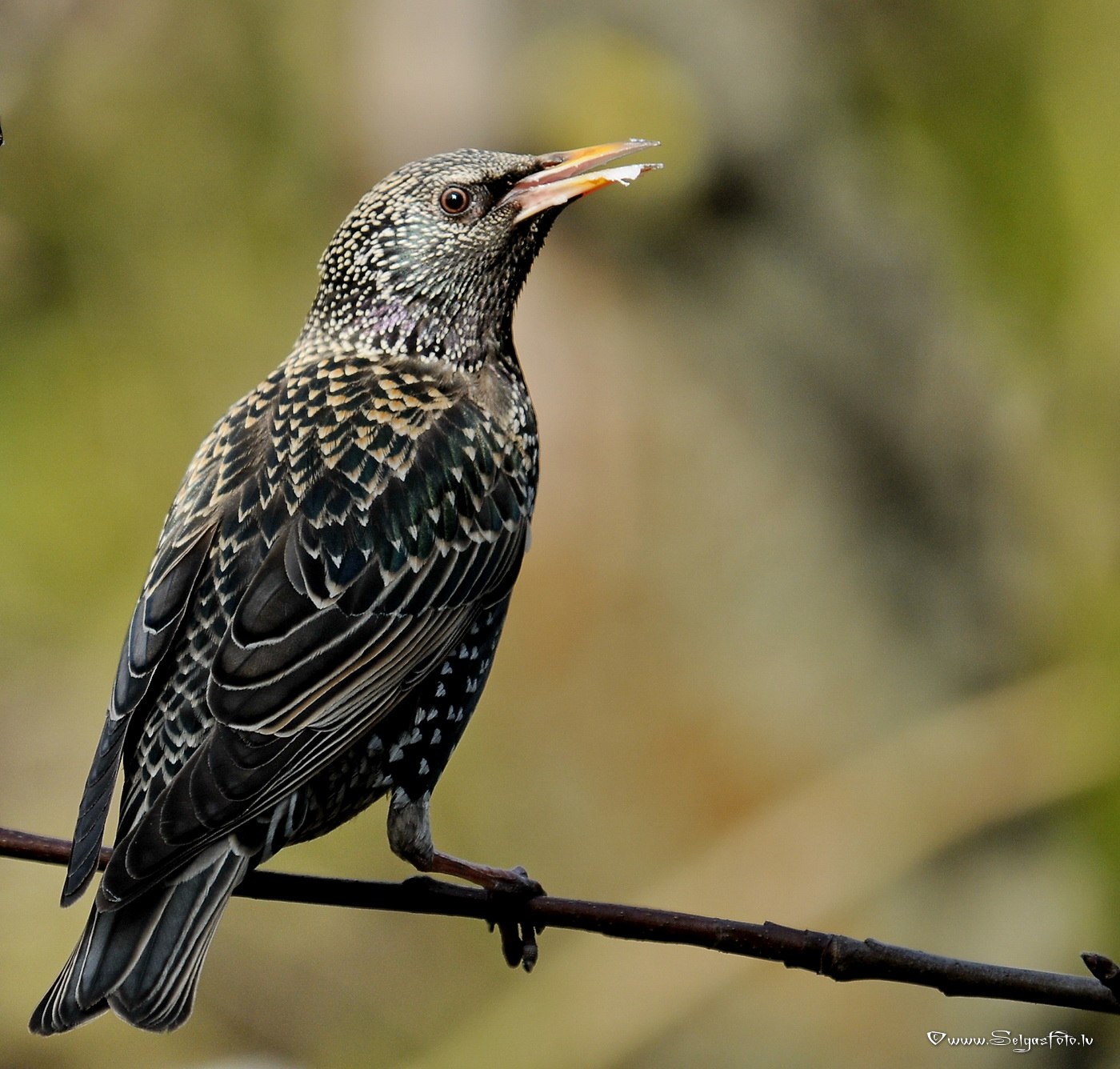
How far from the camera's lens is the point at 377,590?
350 cm

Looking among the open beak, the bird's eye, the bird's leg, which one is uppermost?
the bird's eye

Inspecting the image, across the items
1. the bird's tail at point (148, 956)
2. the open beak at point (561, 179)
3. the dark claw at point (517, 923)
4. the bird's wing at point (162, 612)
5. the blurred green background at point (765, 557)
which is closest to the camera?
the bird's tail at point (148, 956)

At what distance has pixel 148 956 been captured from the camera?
3117 millimetres

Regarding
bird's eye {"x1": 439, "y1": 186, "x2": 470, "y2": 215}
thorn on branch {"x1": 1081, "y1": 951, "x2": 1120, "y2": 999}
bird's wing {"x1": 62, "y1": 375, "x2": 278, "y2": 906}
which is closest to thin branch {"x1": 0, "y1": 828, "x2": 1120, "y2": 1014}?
thorn on branch {"x1": 1081, "y1": 951, "x2": 1120, "y2": 999}

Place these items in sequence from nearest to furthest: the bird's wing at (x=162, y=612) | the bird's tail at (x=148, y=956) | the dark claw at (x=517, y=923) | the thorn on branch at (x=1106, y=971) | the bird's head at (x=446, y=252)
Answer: the thorn on branch at (x=1106, y=971), the bird's tail at (x=148, y=956), the bird's wing at (x=162, y=612), the dark claw at (x=517, y=923), the bird's head at (x=446, y=252)

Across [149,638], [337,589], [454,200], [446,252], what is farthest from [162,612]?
[454,200]

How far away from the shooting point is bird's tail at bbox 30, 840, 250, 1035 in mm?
3061

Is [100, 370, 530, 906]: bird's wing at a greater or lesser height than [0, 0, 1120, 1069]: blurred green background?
lesser

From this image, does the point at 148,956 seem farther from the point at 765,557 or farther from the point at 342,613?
the point at 765,557

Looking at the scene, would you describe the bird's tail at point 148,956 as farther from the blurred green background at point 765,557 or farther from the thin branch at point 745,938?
the blurred green background at point 765,557

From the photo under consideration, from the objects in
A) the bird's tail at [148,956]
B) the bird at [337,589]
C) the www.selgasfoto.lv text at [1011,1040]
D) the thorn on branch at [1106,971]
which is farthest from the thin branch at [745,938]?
the www.selgasfoto.lv text at [1011,1040]

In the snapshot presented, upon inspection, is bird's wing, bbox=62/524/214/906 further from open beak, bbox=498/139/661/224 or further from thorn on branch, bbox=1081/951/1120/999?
thorn on branch, bbox=1081/951/1120/999

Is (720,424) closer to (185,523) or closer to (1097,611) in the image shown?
(1097,611)

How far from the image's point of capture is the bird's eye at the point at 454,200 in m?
4.02
